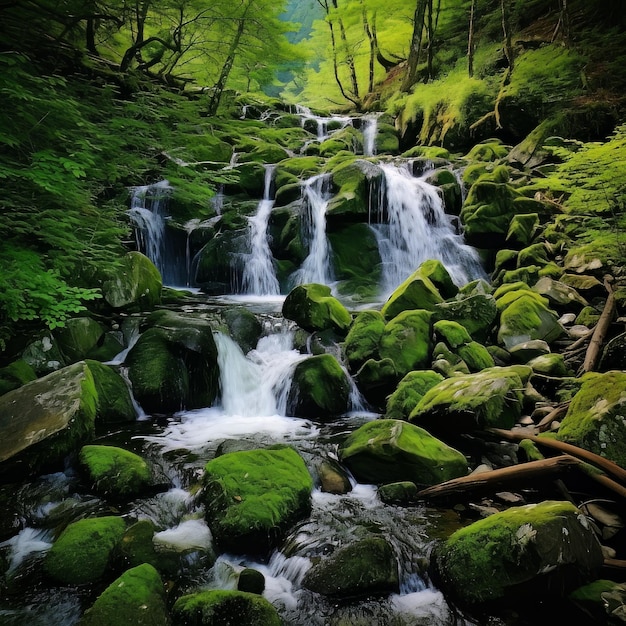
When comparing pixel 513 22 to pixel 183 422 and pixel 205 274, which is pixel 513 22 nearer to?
pixel 205 274

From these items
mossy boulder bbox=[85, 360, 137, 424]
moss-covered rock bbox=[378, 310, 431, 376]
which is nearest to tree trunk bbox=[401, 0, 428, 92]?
moss-covered rock bbox=[378, 310, 431, 376]

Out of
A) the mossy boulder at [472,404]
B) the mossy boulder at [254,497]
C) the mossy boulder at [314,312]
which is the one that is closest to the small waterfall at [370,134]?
the mossy boulder at [314,312]

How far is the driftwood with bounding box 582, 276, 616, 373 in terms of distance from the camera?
567 centimetres

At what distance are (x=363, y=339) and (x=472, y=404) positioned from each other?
8.98 ft

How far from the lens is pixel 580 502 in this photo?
3.62m

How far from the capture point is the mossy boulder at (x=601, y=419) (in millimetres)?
3605

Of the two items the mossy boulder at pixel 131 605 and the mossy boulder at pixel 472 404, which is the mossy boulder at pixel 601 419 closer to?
the mossy boulder at pixel 472 404

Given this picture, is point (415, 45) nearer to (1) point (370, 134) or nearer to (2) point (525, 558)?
(1) point (370, 134)

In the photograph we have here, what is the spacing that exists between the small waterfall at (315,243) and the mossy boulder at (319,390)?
5.48m

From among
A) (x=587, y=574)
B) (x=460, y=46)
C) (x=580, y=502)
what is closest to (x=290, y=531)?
(x=587, y=574)

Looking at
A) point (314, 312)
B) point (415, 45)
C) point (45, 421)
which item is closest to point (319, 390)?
point (314, 312)

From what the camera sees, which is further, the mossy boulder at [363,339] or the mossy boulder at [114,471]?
the mossy boulder at [363,339]

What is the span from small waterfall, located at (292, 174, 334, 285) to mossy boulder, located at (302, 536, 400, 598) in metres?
8.94

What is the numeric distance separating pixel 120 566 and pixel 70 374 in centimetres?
257
